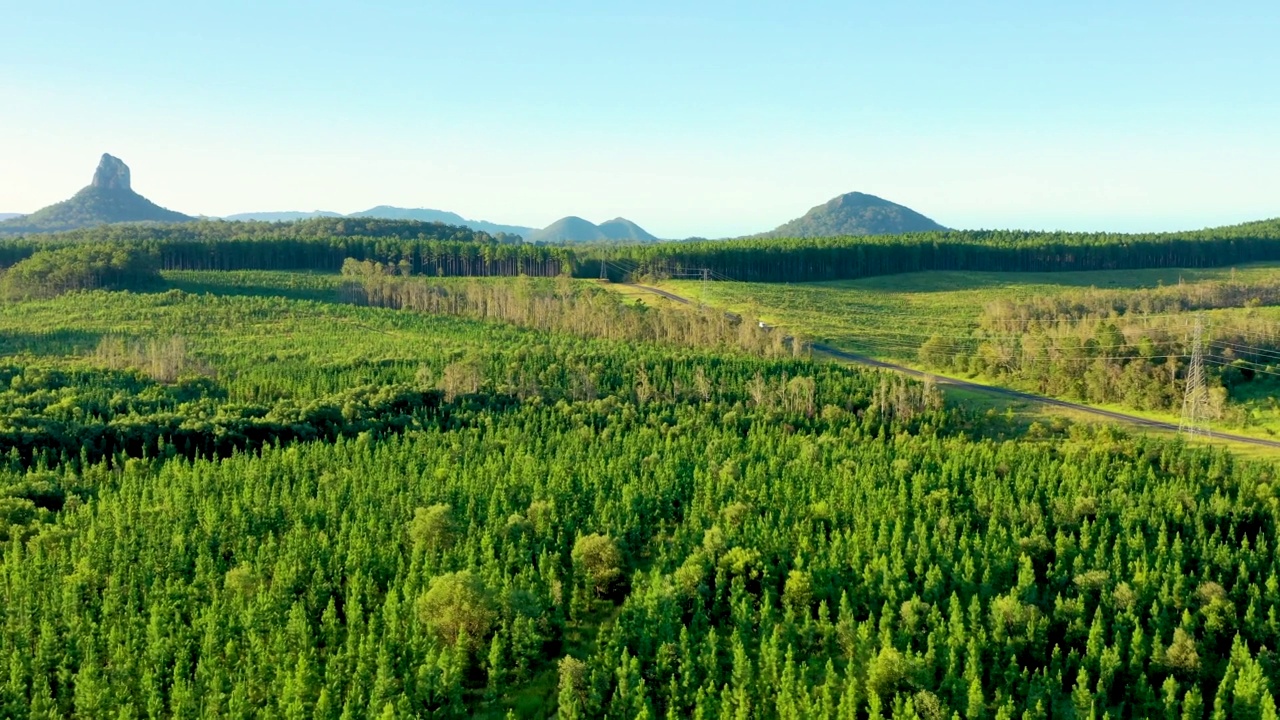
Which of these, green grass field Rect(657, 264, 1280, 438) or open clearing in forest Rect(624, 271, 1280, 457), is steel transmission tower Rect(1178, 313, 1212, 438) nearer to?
open clearing in forest Rect(624, 271, 1280, 457)

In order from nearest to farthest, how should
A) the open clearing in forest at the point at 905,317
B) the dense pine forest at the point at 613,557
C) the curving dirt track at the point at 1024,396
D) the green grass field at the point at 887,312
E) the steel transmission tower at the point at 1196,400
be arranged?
1. the dense pine forest at the point at 613,557
2. the steel transmission tower at the point at 1196,400
3. the curving dirt track at the point at 1024,396
4. the open clearing in forest at the point at 905,317
5. the green grass field at the point at 887,312

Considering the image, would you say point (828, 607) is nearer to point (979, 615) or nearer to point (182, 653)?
point (979, 615)

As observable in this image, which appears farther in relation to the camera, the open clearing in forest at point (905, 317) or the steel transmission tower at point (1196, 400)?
the open clearing in forest at point (905, 317)

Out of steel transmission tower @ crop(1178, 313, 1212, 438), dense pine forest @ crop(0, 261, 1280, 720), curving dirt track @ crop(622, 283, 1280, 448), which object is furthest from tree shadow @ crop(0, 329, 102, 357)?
steel transmission tower @ crop(1178, 313, 1212, 438)

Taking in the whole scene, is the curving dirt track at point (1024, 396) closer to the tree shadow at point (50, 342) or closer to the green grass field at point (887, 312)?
the green grass field at point (887, 312)

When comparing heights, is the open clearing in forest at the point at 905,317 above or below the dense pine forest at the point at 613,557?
above

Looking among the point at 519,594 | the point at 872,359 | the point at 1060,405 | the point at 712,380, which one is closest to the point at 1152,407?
the point at 1060,405

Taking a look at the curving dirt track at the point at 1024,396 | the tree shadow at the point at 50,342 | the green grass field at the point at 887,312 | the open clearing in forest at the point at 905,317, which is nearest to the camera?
the curving dirt track at the point at 1024,396

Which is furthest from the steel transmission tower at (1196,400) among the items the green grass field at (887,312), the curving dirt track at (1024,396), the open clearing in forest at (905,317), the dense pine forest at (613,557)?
the dense pine forest at (613,557)
